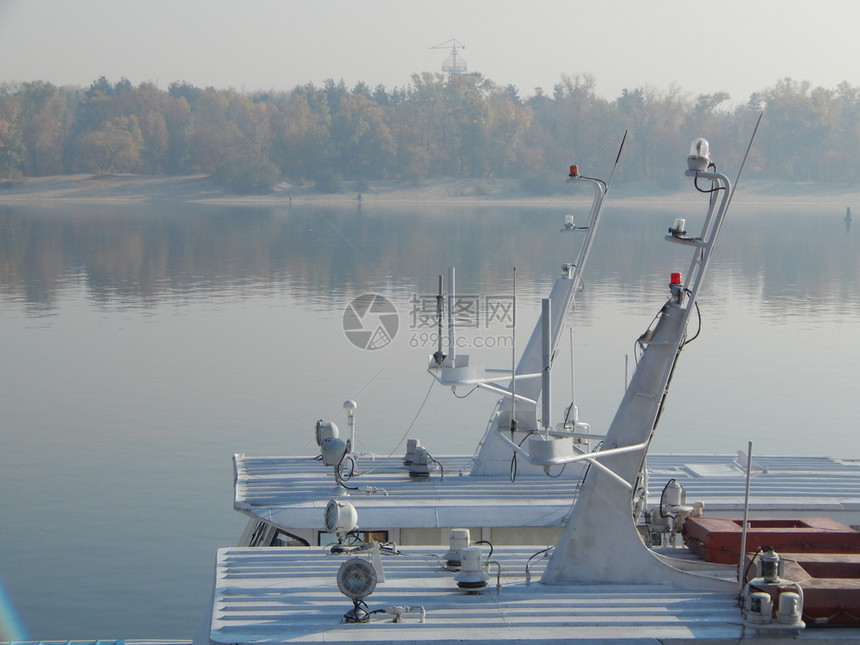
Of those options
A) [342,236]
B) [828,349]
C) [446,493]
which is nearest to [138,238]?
[342,236]

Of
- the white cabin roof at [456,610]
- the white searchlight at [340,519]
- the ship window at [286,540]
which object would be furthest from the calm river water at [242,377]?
the white cabin roof at [456,610]

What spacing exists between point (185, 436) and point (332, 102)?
16171 centimetres

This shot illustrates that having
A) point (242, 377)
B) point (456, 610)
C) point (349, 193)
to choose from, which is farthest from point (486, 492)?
point (349, 193)

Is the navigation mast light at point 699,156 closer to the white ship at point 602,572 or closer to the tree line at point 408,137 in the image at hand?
the white ship at point 602,572

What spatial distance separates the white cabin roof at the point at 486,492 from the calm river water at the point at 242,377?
1987 mm

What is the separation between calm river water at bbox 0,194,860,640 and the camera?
19.0 meters

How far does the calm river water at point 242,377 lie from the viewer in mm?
18969

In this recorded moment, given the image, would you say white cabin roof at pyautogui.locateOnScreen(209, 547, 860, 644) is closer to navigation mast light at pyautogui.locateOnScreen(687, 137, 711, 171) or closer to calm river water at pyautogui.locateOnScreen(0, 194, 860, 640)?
navigation mast light at pyautogui.locateOnScreen(687, 137, 711, 171)

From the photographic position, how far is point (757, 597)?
1047cm

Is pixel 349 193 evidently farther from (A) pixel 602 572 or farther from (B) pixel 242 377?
(A) pixel 602 572

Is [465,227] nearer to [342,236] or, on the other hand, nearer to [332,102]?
[342,236]

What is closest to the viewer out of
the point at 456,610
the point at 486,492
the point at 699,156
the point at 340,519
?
the point at 456,610

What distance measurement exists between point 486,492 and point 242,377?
16.7 metres

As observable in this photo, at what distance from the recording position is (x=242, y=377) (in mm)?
32031
